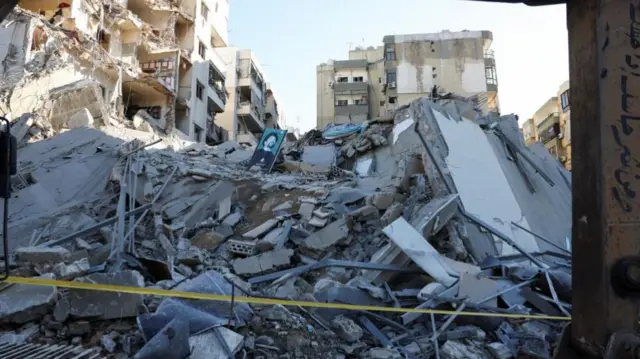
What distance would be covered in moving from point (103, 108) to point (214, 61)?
1686 centimetres

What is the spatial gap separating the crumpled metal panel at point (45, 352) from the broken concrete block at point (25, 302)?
1.16ft

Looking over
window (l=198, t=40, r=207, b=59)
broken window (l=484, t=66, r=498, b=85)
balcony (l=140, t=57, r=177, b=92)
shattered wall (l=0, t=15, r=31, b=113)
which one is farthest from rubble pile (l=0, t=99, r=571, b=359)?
broken window (l=484, t=66, r=498, b=85)

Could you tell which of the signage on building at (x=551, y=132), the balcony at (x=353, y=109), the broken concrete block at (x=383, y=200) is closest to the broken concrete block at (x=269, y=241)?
the broken concrete block at (x=383, y=200)

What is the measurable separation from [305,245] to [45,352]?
4.33 m

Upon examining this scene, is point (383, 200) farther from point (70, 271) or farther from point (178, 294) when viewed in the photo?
point (70, 271)

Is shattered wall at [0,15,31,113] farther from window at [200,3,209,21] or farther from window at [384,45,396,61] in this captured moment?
window at [384,45,396,61]

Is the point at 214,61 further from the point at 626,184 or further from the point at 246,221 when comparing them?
the point at 626,184

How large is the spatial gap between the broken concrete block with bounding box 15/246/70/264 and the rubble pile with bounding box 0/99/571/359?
0.06 ft

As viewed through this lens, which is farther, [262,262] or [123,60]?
[123,60]

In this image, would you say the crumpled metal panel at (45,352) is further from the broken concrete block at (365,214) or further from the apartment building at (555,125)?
the apartment building at (555,125)

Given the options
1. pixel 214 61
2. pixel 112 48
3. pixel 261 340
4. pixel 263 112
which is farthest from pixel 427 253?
pixel 263 112

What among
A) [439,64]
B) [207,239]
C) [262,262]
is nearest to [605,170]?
[262,262]

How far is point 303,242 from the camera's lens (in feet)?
23.6

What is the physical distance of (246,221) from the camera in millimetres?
8680
